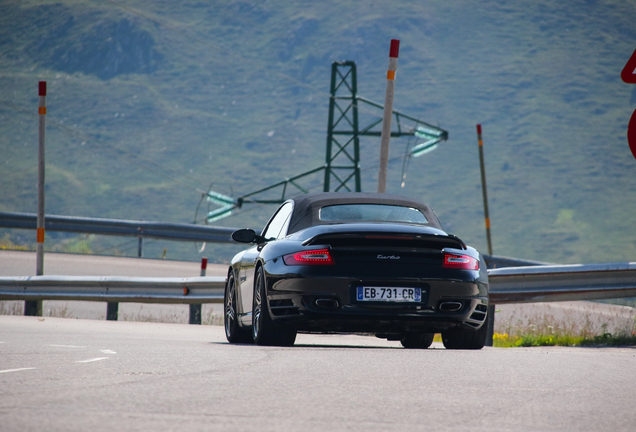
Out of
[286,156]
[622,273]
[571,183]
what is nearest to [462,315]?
[622,273]

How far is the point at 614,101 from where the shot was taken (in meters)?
159

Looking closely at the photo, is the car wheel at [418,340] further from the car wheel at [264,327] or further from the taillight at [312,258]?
the taillight at [312,258]

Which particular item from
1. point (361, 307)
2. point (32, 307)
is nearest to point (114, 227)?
point (32, 307)

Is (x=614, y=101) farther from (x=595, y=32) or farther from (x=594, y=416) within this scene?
(x=594, y=416)

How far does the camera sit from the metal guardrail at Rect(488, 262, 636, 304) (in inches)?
439

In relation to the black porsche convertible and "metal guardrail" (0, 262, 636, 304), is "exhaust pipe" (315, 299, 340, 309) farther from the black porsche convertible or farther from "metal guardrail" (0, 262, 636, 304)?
"metal guardrail" (0, 262, 636, 304)

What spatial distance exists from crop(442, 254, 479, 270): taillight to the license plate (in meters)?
0.37

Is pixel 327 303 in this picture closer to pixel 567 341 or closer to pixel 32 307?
pixel 567 341

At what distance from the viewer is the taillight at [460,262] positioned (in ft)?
28.5

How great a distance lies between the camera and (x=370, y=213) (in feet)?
31.3

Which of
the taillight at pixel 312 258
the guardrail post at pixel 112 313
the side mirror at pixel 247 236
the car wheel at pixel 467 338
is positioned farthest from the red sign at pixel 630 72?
the guardrail post at pixel 112 313

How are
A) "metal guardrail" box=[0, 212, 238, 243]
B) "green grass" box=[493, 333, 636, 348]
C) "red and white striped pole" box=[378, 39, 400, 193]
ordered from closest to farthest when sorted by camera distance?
"green grass" box=[493, 333, 636, 348]
"red and white striped pole" box=[378, 39, 400, 193]
"metal guardrail" box=[0, 212, 238, 243]

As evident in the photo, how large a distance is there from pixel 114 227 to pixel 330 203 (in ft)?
54.4

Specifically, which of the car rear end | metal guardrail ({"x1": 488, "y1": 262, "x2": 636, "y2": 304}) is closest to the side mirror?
the car rear end
